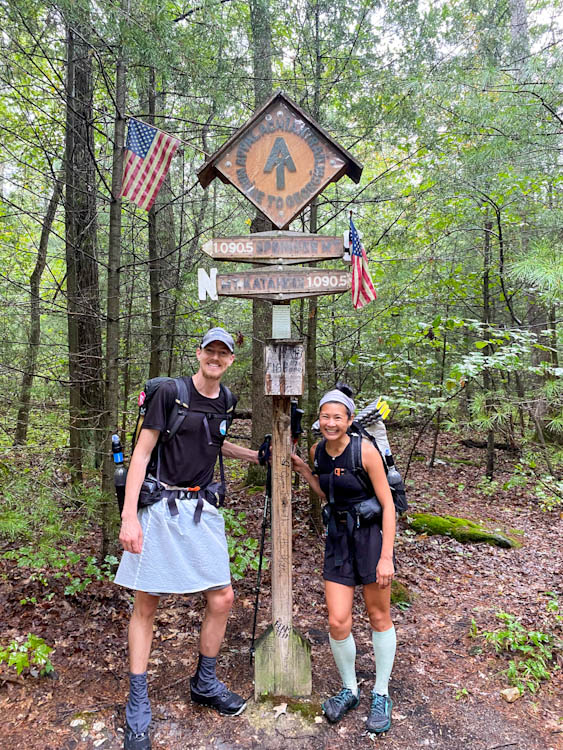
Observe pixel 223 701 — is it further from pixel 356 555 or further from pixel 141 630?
pixel 356 555

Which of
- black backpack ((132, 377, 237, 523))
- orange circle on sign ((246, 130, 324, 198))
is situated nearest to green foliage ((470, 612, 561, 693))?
black backpack ((132, 377, 237, 523))

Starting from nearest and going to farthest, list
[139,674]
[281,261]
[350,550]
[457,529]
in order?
1. [139,674]
2. [350,550]
3. [281,261]
4. [457,529]

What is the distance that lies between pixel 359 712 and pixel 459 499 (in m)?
5.64

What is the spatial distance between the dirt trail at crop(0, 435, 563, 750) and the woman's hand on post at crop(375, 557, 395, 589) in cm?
98

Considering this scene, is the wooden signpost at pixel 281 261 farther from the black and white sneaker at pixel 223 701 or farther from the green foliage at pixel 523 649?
the green foliage at pixel 523 649

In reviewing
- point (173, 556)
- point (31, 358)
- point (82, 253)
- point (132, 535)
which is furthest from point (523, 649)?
point (82, 253)

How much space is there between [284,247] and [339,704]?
3.10 meters

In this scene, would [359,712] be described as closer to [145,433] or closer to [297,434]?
[297,434]

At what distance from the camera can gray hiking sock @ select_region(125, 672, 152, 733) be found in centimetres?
273

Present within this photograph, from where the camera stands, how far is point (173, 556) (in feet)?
9.41

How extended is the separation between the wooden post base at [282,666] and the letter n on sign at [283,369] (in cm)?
172

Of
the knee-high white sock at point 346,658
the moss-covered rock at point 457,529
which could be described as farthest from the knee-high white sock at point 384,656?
the moss-covered rock at point 457,529

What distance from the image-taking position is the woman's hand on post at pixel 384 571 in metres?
2.89

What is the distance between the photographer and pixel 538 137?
4.98 m
